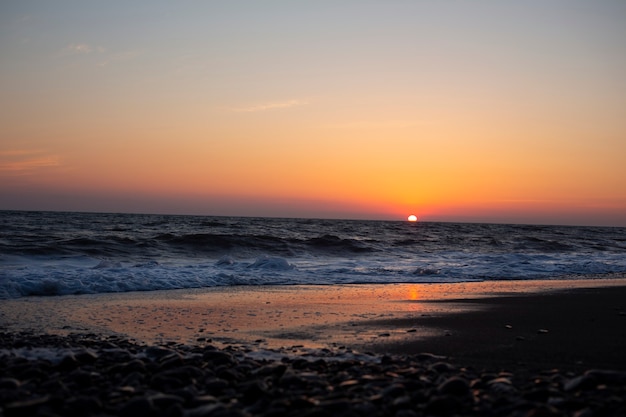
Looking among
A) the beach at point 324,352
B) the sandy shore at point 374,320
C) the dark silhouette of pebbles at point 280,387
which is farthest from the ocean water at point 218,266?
the dark silhouette of pebbles at point 280,387

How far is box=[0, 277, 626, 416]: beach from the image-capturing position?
3.23 meters

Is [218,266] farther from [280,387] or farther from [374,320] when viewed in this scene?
[280,387]

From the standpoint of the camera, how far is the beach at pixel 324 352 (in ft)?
10.6

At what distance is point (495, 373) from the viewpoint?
4.18 m

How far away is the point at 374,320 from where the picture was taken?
7.08 meters

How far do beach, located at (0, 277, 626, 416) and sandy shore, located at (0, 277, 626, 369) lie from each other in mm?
27

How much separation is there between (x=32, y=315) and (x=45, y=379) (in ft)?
13.6

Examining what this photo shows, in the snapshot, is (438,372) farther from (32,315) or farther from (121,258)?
(121,258)

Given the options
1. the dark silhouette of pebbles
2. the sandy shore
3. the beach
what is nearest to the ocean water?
the sandy shore

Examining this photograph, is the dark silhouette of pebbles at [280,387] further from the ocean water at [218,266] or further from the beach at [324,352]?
the ocean water at [218,266]

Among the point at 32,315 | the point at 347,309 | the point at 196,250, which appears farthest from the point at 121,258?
the point at 347,309

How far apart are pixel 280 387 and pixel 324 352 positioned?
4.80 ft

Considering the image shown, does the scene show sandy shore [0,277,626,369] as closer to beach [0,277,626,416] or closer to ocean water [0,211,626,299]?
beach [0,277,626,416]

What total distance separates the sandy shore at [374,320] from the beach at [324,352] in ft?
0.09
